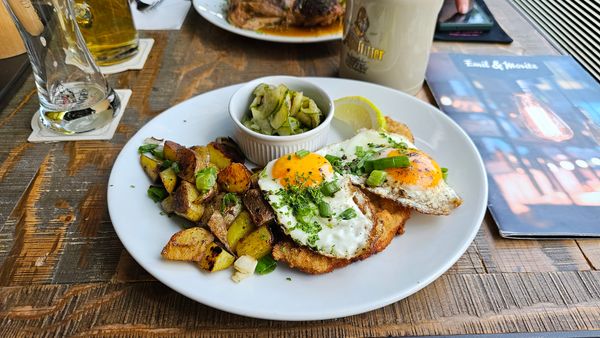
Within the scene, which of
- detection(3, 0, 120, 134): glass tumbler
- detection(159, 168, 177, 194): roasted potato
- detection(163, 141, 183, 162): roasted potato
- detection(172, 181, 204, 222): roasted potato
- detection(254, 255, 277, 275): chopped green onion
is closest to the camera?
detection(254, 255, 277, 275): chopped green onion

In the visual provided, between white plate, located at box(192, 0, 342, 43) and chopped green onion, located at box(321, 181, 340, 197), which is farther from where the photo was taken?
white plate, located at box(192, 0, 342, 43)

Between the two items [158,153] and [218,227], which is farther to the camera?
[158,153]

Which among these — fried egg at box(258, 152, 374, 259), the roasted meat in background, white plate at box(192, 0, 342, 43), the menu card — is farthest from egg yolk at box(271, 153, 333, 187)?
the roasted meat in background

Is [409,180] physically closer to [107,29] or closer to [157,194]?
[157,194]

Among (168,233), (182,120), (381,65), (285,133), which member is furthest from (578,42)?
(168,233)

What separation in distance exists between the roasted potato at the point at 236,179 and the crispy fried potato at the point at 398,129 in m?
0.66

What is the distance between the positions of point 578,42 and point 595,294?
338 centimetres

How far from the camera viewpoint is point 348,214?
1.35 meters

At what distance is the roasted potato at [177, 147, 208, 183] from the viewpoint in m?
1.48

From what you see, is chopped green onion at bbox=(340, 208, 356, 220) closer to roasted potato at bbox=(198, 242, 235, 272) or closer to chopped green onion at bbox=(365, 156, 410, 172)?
chopped green onion at bbox=(365, 156, 410, 172)

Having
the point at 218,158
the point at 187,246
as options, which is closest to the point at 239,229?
the point at 187,246

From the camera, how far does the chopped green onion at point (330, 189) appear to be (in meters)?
1.41

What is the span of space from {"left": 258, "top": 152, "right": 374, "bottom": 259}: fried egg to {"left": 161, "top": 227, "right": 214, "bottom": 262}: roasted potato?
0.25 m

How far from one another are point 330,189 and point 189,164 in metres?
0.51
